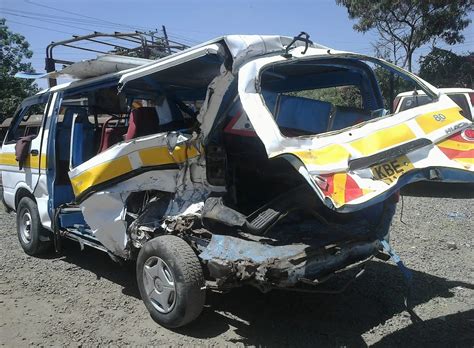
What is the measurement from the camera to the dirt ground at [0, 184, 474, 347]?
386cm

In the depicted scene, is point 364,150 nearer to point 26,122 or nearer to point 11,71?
point 26,122

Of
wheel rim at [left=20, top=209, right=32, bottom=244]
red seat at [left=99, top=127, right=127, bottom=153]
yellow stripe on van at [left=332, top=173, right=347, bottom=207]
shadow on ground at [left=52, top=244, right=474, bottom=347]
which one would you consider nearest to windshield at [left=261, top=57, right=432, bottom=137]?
yellow stripe on van at [left=332, top=173, right=347, bottom=207]

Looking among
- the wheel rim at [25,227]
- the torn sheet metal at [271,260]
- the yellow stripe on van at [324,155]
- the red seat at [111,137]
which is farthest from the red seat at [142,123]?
the wheel rim at [25,227]

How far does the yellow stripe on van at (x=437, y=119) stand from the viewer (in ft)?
12.1

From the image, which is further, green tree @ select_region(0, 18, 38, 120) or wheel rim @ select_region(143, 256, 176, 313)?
green tree @ select_region(0, 18, 38, 120)

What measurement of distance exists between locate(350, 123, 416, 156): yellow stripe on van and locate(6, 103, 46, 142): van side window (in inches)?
180

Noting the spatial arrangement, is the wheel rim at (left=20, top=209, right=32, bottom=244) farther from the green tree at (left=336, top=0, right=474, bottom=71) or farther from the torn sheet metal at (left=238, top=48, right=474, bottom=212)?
the green tree at (left=336, top=0, right=474, bottom=71)

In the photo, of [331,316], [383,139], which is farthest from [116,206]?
[383,139]

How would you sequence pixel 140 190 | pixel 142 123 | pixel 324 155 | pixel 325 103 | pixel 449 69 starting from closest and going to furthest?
pixel 324 155 < pixel 140 190 < pixel 325 103 < pixel 142 123 < pixel 449 69

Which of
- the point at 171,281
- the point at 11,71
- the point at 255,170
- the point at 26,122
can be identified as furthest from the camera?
the point at 11,71

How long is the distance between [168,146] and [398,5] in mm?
17042

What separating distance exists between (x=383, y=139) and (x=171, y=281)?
78.9 inches

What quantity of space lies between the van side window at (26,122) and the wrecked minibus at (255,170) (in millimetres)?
1300

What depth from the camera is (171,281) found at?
396 cm
